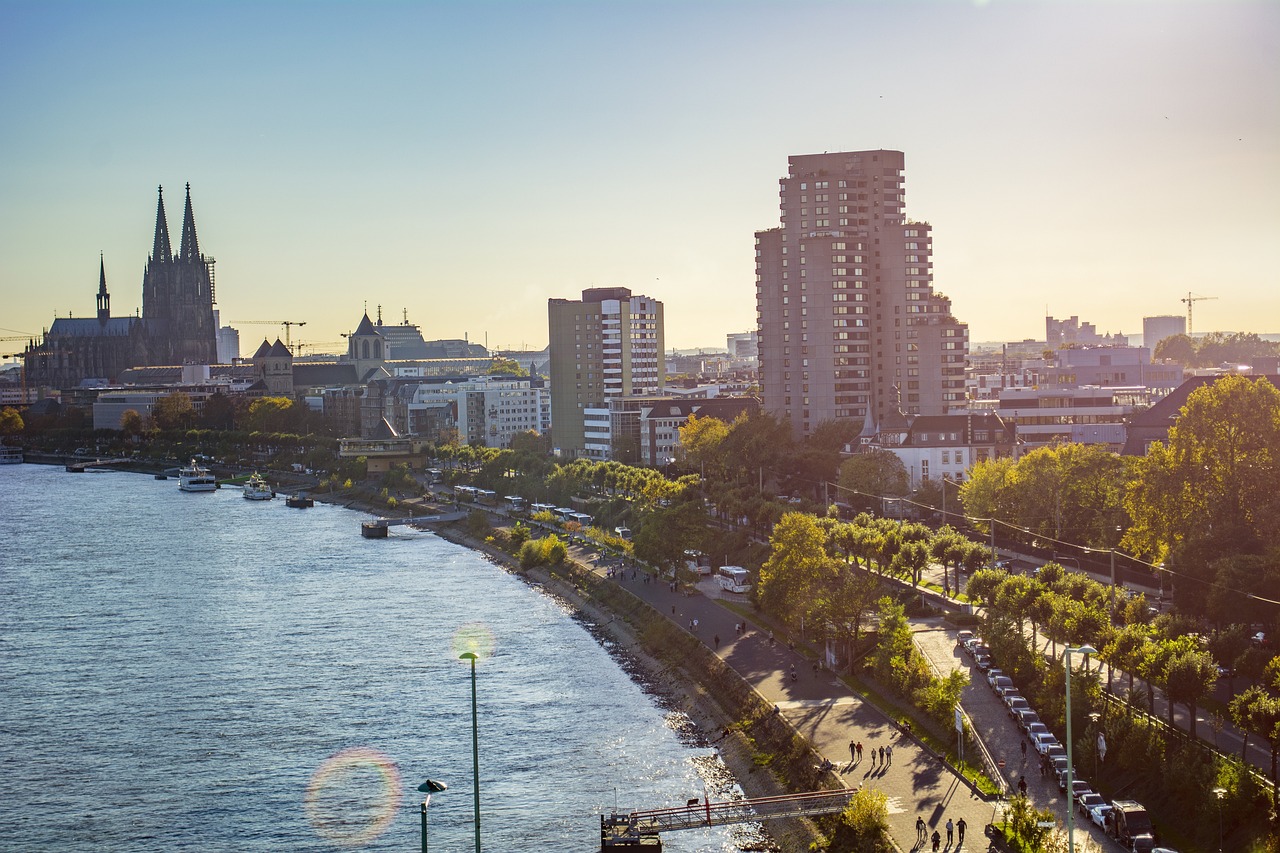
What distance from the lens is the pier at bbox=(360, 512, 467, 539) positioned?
79375 mm

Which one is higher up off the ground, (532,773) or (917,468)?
(917,468)

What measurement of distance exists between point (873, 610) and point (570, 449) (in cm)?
6408

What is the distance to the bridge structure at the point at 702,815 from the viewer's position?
85.5 ft

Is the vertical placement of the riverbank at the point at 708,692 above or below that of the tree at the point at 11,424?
below

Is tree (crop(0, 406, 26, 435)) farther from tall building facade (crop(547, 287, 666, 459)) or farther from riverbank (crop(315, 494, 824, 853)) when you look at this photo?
riverbank (crop(315, 494, 824, 853))

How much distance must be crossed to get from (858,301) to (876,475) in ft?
68.3

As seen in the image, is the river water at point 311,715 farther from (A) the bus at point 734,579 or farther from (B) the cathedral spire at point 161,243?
(B) the cathedral spire at point 161,243

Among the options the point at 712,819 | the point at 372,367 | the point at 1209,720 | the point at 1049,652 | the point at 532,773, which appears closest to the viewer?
the point at 712,819

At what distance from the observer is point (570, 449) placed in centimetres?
10262

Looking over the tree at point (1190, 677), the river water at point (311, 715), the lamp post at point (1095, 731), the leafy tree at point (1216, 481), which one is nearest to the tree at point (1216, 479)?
the leafy tree at point (1216, 481)

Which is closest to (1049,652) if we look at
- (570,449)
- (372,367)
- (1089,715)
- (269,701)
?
(1089,715)

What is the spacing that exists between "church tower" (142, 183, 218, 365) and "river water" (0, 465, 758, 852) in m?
133

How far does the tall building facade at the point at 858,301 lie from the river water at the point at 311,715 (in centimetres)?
2559

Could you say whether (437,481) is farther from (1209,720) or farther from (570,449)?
(1209,720)
